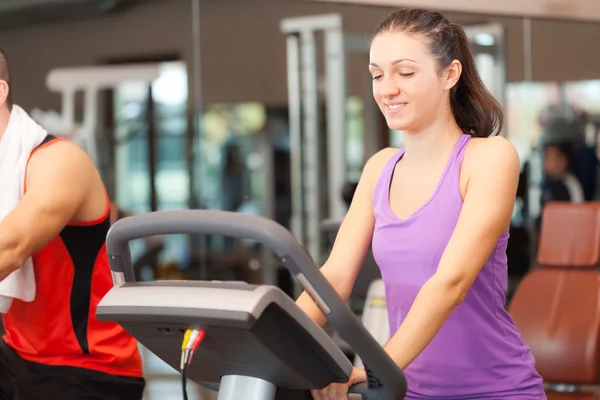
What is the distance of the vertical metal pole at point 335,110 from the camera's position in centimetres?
484

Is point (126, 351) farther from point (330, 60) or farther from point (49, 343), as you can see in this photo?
point (330, 60)

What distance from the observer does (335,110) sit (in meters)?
4.87

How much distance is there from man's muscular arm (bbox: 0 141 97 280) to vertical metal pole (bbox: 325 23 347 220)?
2.87 meters

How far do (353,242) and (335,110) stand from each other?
3.19 m

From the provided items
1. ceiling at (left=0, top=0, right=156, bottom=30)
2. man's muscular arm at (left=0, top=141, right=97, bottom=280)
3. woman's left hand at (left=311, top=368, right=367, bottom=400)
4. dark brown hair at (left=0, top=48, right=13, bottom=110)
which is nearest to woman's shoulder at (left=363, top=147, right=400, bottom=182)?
woman's left hand at (left=311, top=368, right=367, bottom=400)

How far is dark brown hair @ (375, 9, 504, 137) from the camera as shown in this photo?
163 centimetres

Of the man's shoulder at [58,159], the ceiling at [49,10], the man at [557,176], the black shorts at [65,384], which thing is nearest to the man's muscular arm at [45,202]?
the man's shoulder at [58,159]

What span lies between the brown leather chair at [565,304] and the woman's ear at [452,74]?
1600 mm

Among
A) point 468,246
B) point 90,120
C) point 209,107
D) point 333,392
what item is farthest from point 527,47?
point 333,392

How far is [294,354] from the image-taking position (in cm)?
124

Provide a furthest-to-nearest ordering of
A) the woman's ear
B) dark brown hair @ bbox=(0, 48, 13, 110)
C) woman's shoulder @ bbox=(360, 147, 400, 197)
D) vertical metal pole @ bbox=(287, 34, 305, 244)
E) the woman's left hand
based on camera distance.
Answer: vertical metal pole @ bbox=(287, 34, 305, 244) < dark brown hair @ bbox=(0, 48, 13, 110) < woman's shoulder @ bbox=(360, 147, 400, 197) < the woman's ear < the woman's left hand

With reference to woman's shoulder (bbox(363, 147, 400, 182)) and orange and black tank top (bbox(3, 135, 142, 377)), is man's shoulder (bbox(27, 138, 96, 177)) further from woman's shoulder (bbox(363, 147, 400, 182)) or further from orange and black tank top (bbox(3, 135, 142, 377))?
woman's shoulder (bbox(363, 147, 400, 182))

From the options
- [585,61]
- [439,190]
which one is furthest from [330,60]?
[439,190]

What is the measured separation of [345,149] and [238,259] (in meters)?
0.77
